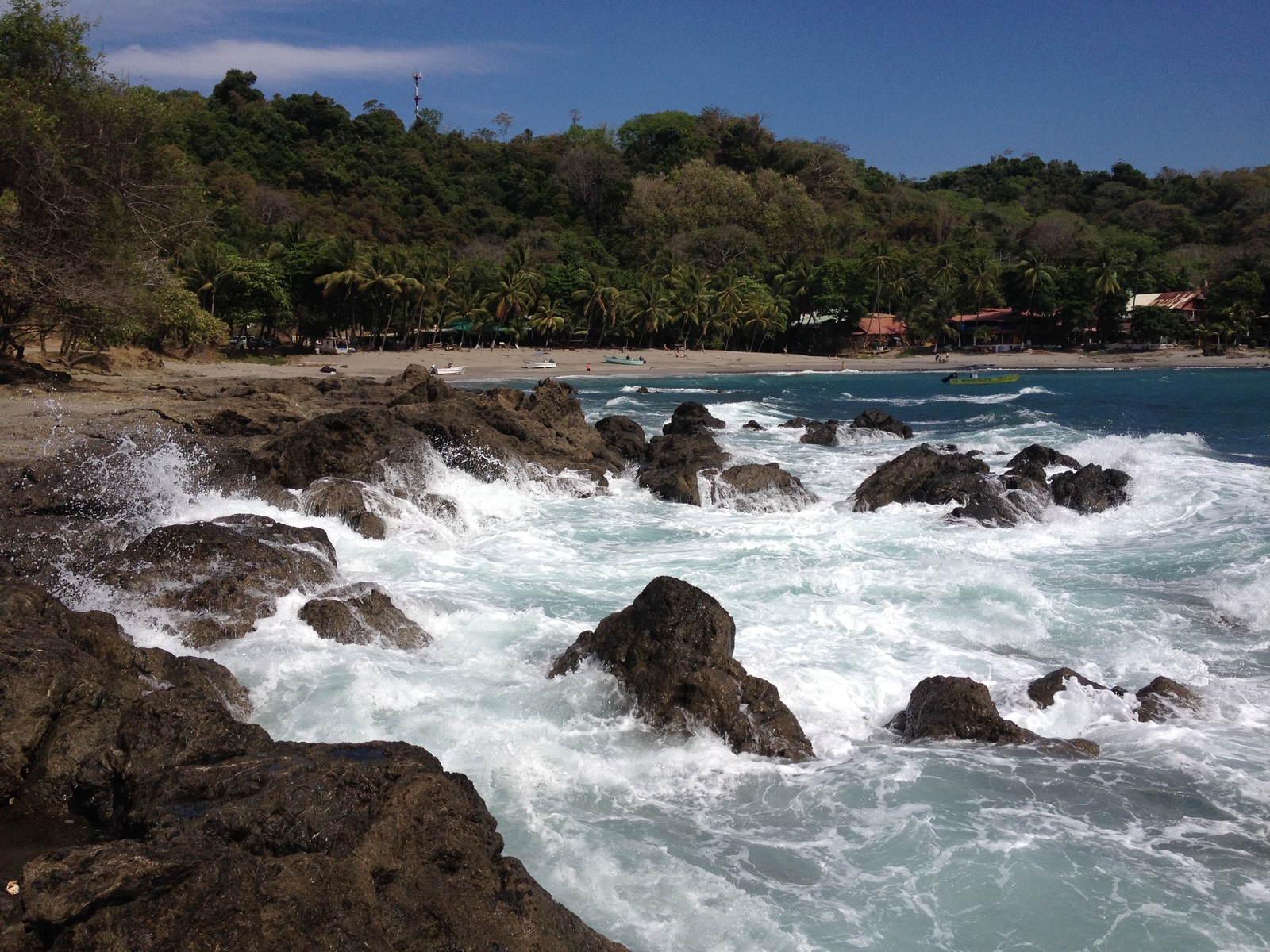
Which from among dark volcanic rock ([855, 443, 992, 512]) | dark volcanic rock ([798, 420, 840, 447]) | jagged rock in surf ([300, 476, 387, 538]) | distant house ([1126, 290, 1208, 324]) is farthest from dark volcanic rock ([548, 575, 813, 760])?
distant house ([1126, 290, 1208, 324])

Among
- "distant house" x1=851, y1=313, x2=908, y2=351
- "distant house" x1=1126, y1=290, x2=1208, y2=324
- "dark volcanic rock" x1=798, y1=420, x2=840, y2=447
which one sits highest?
"distant house" x1=1126, y1=290, x2=1208, y2=324

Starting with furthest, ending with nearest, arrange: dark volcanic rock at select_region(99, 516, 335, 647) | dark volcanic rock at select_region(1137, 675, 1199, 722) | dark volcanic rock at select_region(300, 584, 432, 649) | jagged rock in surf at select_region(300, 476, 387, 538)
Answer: jagged rock in surf at select_region(300, 476, 387, 538), dark volcanic rock at select_region(300, 584, 432, 649), dark volcanic rock at select_region(99, 516, 335, 647), dark volcanic rock at select_region(1137, 675, 1199, 722)

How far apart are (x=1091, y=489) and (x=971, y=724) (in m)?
11.6

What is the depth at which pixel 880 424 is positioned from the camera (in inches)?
1180

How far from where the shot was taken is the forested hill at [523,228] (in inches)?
944

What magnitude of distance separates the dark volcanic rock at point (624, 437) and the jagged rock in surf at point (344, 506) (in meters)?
9.38

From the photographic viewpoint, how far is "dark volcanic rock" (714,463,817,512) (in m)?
19.0

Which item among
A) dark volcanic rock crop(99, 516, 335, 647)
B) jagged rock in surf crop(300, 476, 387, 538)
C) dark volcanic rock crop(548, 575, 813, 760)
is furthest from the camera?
jagged rock in surf crop(300, 476, 387, 538)

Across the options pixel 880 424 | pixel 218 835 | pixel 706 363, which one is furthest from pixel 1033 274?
A: pixel 218 835

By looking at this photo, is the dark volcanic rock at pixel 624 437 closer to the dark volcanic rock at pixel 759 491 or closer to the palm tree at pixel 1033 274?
the dark volcanic rock at pixel 759 491

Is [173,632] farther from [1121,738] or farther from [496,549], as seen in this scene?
[1121,738]

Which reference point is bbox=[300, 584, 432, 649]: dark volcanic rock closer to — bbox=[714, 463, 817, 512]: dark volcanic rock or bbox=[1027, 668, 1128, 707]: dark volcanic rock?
bbox=[1027, 668, 1128, 707]: dark volcanic rock

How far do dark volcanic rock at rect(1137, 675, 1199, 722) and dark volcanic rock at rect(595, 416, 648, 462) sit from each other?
592 inches

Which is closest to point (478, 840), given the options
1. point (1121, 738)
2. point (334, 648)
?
point (334, 648)
